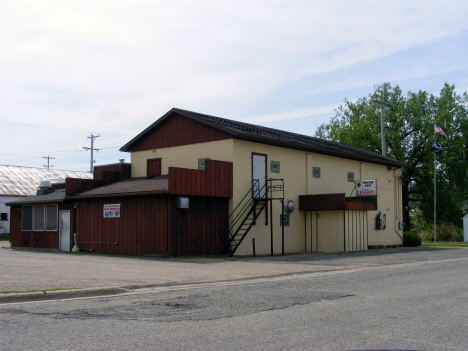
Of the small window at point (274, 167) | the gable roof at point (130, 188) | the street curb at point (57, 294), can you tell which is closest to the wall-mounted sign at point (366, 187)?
the small window at point (274, 167)

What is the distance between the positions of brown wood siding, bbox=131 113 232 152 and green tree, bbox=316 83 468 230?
25.2 m

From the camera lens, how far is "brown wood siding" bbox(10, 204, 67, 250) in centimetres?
2595

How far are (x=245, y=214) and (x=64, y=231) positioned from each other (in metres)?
9.35

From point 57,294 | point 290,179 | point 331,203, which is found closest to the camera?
point 57,294

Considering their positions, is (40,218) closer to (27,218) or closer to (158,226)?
(27,218)

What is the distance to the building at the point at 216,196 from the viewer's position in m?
21.3

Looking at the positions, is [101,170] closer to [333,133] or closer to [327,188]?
[327,188]

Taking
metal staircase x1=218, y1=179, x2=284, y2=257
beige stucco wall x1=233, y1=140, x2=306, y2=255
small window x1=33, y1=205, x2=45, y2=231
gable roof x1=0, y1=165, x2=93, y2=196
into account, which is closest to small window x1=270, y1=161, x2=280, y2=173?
beige stucco wall x1=233, y1=140, x2=306, y2=255

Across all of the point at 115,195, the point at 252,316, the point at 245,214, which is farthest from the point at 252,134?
the point at 252,316

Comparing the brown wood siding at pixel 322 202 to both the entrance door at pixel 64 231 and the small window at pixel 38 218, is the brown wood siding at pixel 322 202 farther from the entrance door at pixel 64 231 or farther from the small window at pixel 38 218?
the small window at pixel 38 218

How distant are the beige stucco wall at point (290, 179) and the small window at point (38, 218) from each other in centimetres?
529

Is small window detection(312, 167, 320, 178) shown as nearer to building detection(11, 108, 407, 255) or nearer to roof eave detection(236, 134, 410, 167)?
building detection(11, 108, 407, 255)

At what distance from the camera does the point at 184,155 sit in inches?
1000

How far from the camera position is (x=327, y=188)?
94.2 feet
